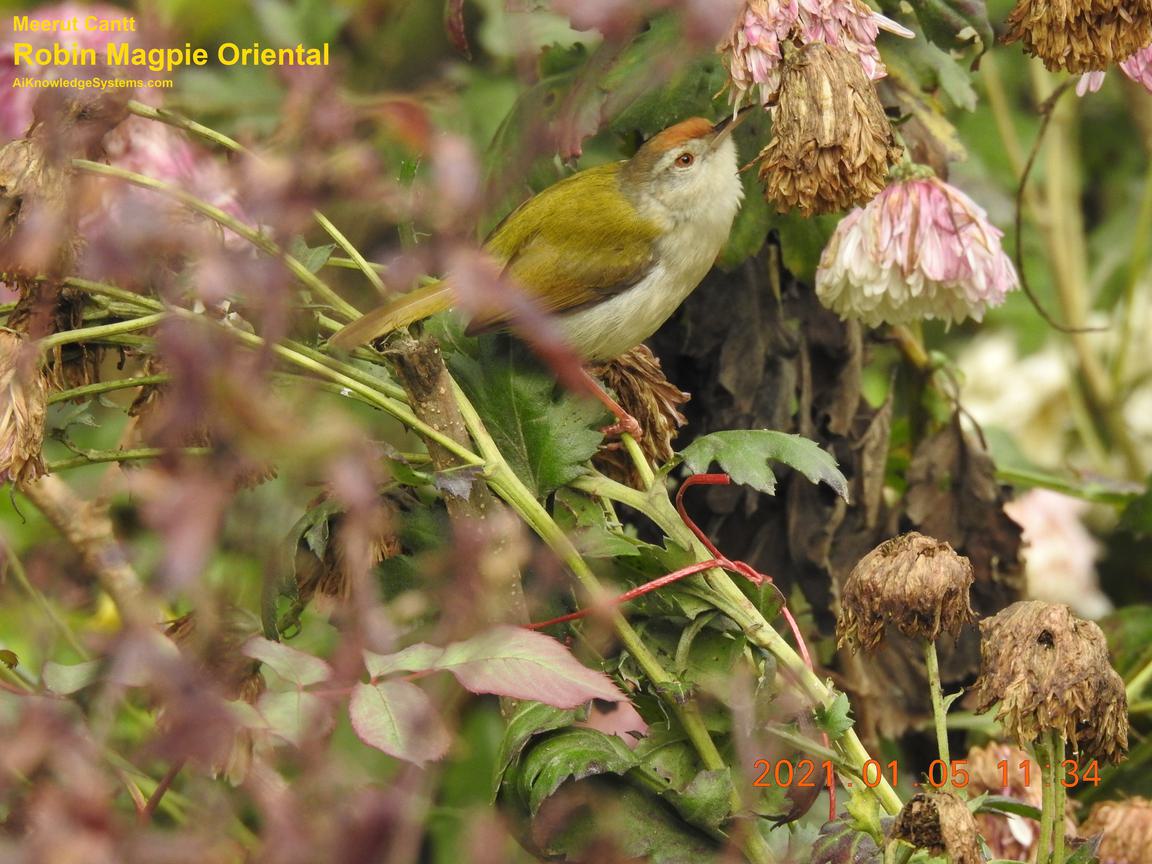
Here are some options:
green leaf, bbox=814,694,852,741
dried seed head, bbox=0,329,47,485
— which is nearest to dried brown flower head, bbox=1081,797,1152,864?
green leaf, bbox=814,694,852,741

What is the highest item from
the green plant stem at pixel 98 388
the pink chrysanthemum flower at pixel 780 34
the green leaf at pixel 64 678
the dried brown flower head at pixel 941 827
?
the pink chrysanthemum flower at pixel 780 34

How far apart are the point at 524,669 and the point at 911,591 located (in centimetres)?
34

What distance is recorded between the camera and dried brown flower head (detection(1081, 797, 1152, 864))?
147 cm

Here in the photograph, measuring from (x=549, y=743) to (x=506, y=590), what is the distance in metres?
0.16

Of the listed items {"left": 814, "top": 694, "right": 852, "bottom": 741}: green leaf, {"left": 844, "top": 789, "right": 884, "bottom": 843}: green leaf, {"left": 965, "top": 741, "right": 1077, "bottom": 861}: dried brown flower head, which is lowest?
{"left": 965, "top": 741, "right": 1077, "bottom": 861}: dried brown flower head

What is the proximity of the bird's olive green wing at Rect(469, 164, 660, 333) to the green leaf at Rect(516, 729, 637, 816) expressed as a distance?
776 mm

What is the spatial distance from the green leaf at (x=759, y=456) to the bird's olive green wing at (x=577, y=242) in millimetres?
588

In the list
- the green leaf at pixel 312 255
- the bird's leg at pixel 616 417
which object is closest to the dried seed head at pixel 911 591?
the bird's leg at pixel 616 417

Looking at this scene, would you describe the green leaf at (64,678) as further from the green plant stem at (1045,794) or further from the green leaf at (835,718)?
the green plant stem at (1045,794)

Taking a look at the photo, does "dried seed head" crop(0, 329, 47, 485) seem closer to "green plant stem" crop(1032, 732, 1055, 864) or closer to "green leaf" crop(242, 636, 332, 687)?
"green leaf" crop(242, 636, 332, 687)

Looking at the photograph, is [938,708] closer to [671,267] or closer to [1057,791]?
[1057,791]

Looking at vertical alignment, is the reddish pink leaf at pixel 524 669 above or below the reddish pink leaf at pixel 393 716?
below

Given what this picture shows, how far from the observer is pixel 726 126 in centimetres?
178

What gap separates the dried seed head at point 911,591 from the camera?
1.14 m
